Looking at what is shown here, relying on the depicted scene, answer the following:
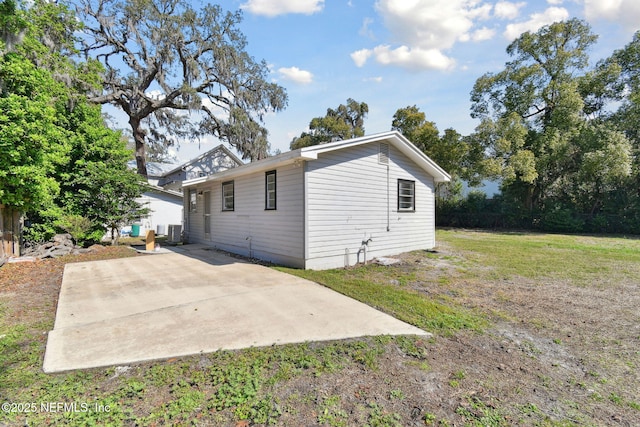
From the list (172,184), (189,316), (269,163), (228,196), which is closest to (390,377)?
(189,316)

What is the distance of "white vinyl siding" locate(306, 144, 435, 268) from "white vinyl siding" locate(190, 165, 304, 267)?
1.34 feet

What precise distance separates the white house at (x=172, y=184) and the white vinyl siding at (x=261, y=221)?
5.99 m

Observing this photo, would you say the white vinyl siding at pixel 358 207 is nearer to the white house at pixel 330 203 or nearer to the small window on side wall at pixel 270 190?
the white house at pixel 330 203

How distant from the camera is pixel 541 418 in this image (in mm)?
2123

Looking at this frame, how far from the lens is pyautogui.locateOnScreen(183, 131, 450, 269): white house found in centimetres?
705

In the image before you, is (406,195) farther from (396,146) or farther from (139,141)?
(139,141)

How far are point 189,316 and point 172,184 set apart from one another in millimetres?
16805

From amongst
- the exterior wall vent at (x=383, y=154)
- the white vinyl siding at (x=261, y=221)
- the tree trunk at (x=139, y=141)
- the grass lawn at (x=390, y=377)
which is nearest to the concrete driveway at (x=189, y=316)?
the grass lawn at (x=390, y=377)

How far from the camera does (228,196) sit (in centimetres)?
1033

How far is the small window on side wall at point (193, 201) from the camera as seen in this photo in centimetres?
1297

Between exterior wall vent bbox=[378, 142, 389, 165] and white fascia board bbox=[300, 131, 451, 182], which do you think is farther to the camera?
exterior wall vent bbox=[378, 142, 389, 165]

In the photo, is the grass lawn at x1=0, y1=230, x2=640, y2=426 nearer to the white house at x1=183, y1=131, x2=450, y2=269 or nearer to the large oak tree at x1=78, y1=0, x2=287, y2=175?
the white house at x1=183, y1=131, x2=450, y2=269


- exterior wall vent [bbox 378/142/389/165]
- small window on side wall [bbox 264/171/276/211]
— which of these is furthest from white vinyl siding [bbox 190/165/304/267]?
exterior wall vent [bbox 378/142/389/165]

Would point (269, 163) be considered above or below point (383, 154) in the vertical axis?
below
